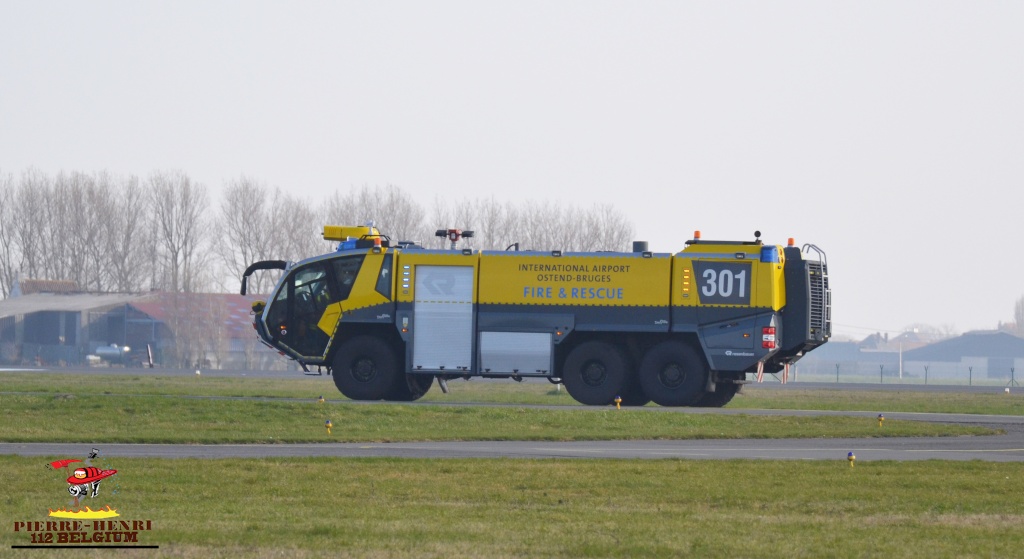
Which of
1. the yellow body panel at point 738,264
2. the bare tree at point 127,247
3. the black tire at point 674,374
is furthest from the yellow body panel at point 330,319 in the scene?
the bare tree at point 127,247

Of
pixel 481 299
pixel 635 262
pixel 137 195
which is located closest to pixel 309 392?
pixel 481 299

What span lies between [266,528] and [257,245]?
86.2 m

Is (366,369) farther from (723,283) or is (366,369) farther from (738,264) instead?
(738,264)

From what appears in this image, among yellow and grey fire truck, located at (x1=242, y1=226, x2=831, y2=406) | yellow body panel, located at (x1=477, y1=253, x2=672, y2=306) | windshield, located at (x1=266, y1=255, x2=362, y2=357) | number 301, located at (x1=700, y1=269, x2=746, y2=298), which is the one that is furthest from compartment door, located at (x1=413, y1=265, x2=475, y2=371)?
number 301, located at (x1=700, y1=269, x2=746, y2=298)

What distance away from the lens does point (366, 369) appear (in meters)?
31.8

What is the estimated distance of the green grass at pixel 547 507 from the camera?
11648 mm

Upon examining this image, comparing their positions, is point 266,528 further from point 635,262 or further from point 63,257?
point 63,257

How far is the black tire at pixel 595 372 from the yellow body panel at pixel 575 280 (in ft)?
3.55

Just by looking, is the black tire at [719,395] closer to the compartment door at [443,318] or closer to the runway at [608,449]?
the compartment door at [443,318]

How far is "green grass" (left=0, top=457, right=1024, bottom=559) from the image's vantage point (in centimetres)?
1165

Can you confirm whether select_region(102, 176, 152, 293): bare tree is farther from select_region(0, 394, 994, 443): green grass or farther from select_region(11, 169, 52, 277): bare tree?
select_region(0, 394, 994, 443): green grass

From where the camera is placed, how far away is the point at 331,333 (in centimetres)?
3200

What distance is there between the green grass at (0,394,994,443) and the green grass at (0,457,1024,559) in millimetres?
4859

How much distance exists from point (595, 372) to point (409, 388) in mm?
4586
